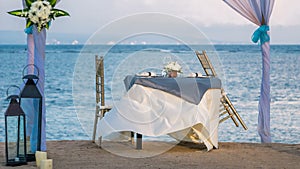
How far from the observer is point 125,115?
5887mm

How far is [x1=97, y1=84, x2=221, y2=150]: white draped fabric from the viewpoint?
5.86 metres

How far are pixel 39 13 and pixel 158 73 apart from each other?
3403 millimetres

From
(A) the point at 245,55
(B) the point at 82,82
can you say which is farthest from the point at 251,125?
(A) the point at 245,55

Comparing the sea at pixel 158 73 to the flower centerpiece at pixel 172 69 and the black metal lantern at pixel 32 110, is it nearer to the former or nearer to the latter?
the flower centerpiece at pixel 172 69

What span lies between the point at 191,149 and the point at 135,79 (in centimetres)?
85

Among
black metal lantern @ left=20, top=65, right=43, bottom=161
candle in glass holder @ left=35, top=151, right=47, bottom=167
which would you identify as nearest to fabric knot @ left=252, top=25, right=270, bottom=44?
black metal lantern @ left=20, top=65, right=43, bottom=161

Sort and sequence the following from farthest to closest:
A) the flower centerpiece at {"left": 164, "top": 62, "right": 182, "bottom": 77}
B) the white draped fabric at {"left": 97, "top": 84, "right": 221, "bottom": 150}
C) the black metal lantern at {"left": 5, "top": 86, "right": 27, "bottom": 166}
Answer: the flower centerpiece at {"left": 164, "top": 62, "right": 182, "bottom": 77} < the white draped fabric at {"left": 97, "top": 84, "right": 221, "bottom": 150} < the black metal lantern at {"left": 5, "top": 86, "right": 27, "bottom": 166}

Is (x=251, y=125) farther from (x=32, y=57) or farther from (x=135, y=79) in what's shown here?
(x=32, y=57)

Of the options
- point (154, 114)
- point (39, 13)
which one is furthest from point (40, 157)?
point (154, 114)

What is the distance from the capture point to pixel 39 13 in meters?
5.36

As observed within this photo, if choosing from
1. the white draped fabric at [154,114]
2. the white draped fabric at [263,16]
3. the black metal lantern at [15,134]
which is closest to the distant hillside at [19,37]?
the white draped fabric at [263,16]

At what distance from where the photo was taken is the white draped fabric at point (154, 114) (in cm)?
586

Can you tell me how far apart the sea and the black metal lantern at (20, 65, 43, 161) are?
902 millimetres

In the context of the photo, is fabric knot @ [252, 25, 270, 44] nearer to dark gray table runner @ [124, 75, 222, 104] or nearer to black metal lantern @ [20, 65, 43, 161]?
dark gray table runner @ [124, 75, 222, 104]
